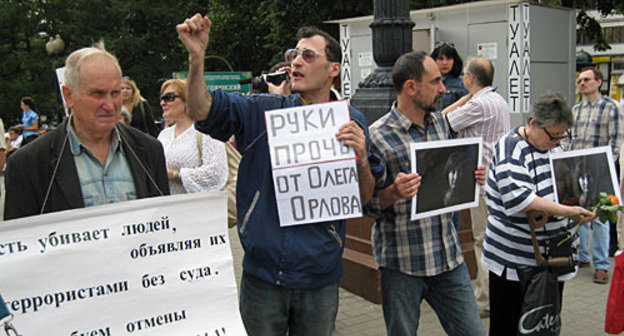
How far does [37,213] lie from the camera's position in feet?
8.19

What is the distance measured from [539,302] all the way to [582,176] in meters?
0.87

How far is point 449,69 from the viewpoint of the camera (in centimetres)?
611

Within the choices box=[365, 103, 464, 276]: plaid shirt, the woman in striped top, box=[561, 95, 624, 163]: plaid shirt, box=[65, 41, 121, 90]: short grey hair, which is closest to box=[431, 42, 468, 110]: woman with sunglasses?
box=[561, 95, 624, 163]: plaid shirt

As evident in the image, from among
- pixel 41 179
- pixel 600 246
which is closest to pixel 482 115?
pixel 600 246

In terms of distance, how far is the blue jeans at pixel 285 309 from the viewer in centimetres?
293

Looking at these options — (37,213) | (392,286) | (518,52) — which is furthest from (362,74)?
(37,213)

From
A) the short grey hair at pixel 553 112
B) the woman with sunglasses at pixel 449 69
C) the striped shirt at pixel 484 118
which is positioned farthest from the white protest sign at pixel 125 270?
the woman with sunglasses at pixel 449 69

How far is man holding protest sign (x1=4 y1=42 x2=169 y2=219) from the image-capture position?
2.48 meters

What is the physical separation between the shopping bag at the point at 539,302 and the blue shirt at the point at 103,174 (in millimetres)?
2470

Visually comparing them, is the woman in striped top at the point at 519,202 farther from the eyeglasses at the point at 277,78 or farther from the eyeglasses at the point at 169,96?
the eyeglasses at the point at 169,96

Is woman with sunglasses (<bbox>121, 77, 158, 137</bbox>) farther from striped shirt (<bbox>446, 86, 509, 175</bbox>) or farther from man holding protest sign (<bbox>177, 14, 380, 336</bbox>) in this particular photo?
man holding protest sign (<bbox>177, 14, 380, 336</bbox>)

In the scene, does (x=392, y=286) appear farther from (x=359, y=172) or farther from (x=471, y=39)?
(x=471, y=39)

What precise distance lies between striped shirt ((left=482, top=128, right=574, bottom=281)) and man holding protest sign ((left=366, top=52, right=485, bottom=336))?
0.32 meters

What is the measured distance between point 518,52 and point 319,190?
8162 millimetres
